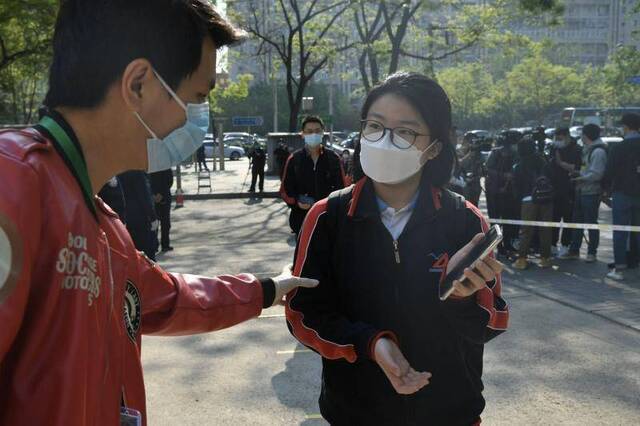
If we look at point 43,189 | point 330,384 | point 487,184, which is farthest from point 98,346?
point 487,184

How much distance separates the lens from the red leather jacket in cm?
110

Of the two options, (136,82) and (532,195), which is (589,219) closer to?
(532,195)

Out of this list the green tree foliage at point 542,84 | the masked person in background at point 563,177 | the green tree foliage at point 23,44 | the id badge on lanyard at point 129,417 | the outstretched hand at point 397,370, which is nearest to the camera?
the id badge on lanyard at point 129,417

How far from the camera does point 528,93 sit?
5953 centimetres

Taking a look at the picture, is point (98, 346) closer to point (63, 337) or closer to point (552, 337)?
point (63, 337)

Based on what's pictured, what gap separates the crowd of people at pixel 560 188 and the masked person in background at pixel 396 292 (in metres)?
6.00


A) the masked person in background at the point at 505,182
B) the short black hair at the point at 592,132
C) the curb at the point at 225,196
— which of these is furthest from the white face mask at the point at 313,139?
the curb at the point at 225,196

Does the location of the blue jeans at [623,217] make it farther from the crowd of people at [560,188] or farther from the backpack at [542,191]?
the backpack at [542,191]

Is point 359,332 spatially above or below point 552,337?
above

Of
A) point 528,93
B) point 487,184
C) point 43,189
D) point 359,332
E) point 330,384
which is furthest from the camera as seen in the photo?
point 528,93

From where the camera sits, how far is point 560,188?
9.55 metres

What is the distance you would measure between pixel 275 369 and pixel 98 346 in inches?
A: 154

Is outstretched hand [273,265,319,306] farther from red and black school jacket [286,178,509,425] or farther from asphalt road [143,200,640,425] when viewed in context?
asphalt road [143,200,640,425]

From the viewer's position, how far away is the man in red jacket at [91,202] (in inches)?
45.3
